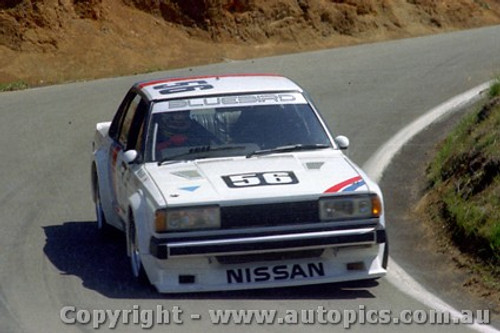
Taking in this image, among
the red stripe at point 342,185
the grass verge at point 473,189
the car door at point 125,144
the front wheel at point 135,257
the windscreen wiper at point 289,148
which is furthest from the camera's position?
the car door at point 125,144

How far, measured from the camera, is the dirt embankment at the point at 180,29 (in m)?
26.2

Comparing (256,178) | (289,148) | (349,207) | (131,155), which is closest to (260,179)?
(256,178)

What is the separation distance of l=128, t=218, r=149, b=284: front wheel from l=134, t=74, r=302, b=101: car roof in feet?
4.56

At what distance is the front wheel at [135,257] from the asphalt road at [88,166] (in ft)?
0.30

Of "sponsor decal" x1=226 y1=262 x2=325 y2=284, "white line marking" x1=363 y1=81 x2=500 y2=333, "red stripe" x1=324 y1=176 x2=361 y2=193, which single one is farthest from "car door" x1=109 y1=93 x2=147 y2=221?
"white line marking" x1=363 y1=81 x2=500 y2=333

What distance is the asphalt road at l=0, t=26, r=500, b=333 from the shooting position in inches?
327

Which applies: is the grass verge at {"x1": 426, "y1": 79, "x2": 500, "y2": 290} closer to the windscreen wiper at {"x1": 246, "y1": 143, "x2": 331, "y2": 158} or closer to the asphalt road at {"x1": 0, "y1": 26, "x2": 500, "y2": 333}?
the asphalt road at {"x1": 0, "y1": 26, "x2": 500, "y2": 333}

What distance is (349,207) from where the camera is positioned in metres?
8.48

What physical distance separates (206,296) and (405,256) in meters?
2.22

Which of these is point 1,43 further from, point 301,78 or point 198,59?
point 301,78

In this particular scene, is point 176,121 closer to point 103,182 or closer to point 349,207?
point 103,182

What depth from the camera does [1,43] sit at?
27.0m

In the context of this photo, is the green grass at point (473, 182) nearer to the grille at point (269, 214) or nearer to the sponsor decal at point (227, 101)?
the grille at point (269, 214)

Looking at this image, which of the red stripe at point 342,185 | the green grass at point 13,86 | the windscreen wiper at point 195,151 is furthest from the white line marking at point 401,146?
the green grass at point 13,86
